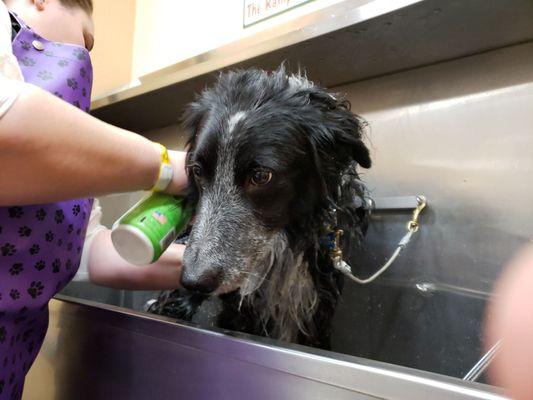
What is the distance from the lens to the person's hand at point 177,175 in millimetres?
676

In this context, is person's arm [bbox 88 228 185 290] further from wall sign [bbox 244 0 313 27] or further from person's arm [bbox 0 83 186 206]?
wall sign [bbox 244 0 313 27]

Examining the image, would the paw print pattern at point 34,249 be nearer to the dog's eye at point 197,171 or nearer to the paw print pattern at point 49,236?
the paw print pattern at point 49,236

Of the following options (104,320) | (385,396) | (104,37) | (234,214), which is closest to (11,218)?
(104,320)

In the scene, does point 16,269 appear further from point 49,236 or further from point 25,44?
point 25,44

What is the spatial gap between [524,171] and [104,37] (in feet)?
5.62

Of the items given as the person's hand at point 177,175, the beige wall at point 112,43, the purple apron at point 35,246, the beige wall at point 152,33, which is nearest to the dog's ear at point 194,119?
the person's hand at point 177,175

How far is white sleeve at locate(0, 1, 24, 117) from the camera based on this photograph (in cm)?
43

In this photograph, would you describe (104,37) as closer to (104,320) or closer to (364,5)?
(364,5)

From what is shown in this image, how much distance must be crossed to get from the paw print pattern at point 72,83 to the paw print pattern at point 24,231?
0.22 metres

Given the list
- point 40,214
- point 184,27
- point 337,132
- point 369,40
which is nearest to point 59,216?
point 40,214

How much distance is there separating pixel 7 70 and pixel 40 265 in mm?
270

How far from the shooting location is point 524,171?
2.71 feet

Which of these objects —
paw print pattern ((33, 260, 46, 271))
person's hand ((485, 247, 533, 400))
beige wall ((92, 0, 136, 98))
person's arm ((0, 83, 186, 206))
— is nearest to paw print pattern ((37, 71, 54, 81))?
person's arm ((0, 83, 186, 206))

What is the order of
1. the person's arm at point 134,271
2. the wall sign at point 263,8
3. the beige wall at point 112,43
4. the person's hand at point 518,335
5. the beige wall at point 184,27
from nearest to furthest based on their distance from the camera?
the person's hand at point 518,335
the person's arm at point 134,271
the wall sign at point 263,8
the beige wall at point 184,27
the beige wall at point 112,43
